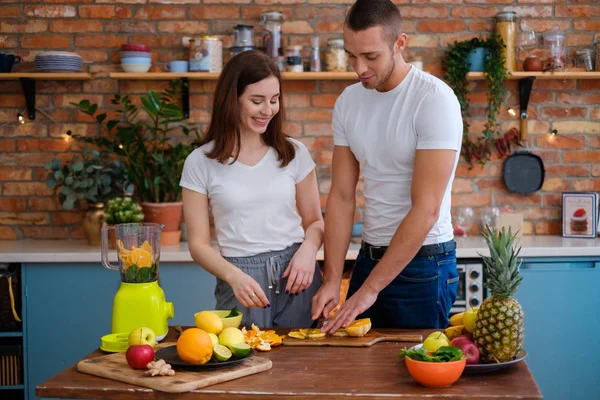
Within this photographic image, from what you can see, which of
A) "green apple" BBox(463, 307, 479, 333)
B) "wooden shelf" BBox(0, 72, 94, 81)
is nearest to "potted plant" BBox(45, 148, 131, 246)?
"wooden shelf" BBox(0, 72, 94, 81)

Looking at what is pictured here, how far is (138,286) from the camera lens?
Answer: 2141mm

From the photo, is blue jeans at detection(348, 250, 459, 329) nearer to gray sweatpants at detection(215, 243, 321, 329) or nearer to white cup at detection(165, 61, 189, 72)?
gray sweatpants at detection(215, 243, 321, 329)

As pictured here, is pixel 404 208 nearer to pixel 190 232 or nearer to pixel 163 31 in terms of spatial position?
pixel 190 232

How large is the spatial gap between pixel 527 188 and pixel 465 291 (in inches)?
33.4

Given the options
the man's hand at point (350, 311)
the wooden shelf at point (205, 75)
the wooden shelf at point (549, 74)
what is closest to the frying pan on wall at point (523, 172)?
the wooden shelf at point (549, 74)

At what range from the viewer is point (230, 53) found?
163 inches

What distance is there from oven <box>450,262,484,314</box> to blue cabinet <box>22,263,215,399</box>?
1.17m

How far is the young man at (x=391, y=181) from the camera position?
2.22m

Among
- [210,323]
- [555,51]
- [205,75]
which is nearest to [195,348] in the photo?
[210,323]

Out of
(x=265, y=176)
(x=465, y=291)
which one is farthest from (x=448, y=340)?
(x=465, y=291)

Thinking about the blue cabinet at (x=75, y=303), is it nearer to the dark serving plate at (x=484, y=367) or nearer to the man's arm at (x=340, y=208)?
the man's arm at (x=340, y=208)

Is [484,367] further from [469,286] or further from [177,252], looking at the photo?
[177,252]

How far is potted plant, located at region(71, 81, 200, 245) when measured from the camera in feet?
12.8

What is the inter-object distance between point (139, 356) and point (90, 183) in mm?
2220
